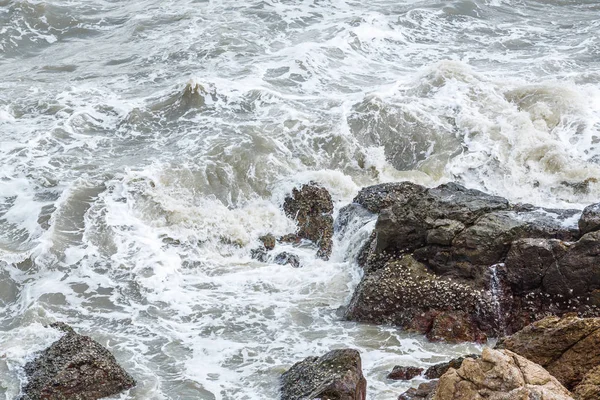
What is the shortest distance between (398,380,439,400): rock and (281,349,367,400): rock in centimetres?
49

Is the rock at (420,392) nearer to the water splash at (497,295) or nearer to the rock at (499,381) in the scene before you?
the rock at (499,381)

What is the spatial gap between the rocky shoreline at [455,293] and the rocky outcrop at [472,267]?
0.04 feet

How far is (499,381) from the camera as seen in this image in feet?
19.0

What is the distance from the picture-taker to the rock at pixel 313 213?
512 inches

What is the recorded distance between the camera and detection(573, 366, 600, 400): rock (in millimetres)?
6145

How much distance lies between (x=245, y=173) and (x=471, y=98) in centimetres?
564

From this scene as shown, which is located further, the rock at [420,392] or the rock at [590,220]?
the rock at [590,220]

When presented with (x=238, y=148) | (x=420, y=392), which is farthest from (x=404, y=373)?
(x=238, y=148)

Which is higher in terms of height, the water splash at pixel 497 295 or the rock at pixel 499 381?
the rock at pixel 499 381

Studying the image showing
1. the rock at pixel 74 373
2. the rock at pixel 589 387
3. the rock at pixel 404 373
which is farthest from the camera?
the rock at pixel 404 373

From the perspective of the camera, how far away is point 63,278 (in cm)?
1191

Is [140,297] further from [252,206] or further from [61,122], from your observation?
[61,122]

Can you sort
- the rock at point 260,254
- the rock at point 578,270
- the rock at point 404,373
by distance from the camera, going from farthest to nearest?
the rock at point 260,254 → the rock at point 578,270 → the rock at point 404,373

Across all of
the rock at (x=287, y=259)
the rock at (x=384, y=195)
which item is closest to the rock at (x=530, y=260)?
the rock at (x=384, y=195)
